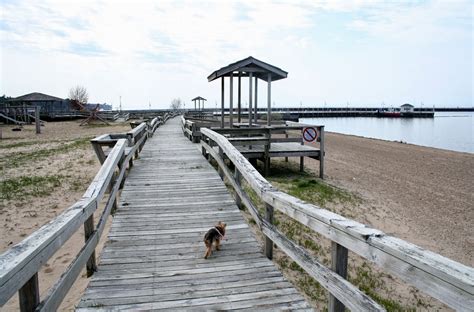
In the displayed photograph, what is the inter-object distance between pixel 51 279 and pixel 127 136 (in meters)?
4.21

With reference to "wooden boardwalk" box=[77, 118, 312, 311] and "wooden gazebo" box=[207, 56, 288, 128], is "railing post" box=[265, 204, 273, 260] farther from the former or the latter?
"wooden gazebo" box=[207, 56, 288, 128]

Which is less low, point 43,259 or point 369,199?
point 43,259

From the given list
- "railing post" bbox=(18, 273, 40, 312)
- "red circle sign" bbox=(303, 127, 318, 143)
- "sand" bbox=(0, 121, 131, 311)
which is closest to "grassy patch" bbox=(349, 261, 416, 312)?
"sand" bbox=(0, 121, 131, 311)

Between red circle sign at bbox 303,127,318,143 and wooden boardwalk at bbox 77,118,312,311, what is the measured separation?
4753 millimetres

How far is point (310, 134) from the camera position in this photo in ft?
33.8

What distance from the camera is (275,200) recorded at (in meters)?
3.45

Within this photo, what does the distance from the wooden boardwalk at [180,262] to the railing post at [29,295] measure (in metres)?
0.87

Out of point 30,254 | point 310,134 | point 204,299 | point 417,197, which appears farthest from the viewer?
point 310,134

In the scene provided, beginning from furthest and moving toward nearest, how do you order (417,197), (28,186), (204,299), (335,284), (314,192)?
(417,197) → (314,192) → (28,186) → (204,299) → (335,284)

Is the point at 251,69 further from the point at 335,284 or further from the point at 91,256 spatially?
the point at 335,284

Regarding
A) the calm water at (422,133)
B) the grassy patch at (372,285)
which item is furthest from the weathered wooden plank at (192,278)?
the calm water at (422,133)

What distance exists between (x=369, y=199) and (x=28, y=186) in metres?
8.10

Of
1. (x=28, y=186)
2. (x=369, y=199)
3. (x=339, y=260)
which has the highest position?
(x=339, y=260)

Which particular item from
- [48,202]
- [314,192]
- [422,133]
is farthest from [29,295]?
[422,133]
